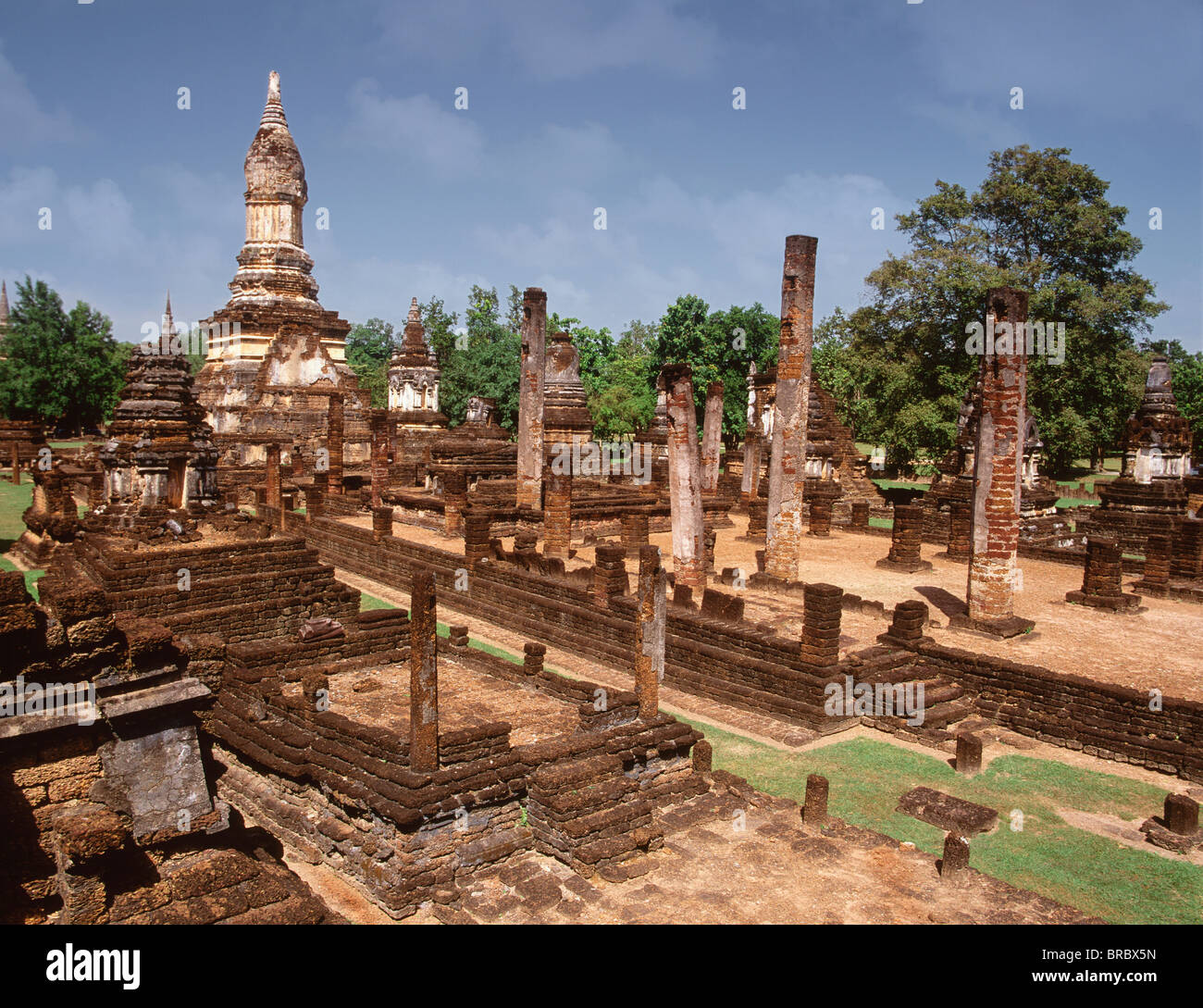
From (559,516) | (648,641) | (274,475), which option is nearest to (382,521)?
(559,516)

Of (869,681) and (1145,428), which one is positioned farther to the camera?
(1145,428)

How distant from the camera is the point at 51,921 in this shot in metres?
4.32

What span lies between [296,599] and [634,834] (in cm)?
883

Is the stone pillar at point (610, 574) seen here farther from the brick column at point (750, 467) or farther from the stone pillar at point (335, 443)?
the brick column at point (750, 467)

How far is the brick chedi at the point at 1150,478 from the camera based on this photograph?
73.4ft

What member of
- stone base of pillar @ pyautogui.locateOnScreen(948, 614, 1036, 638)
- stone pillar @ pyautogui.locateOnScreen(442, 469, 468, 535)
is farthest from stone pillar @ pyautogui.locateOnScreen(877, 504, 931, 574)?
stone pillar @ pyautogui.locateOnScreen(442, 469, 468, 535)

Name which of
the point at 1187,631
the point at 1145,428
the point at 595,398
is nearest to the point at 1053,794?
the point at 1187,631

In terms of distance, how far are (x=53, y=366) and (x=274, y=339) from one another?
58.2ft

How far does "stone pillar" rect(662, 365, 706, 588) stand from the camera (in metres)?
14.3

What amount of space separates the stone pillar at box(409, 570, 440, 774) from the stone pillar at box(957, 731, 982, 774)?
5.38m

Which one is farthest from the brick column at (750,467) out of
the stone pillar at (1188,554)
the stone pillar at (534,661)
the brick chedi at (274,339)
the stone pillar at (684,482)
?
the stone pillar at (534,661)

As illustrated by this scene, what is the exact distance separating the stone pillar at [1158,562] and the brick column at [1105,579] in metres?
1.86

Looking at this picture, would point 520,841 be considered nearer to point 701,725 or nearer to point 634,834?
point 634,834

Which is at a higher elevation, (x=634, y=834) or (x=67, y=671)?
(x=67, y=671)
